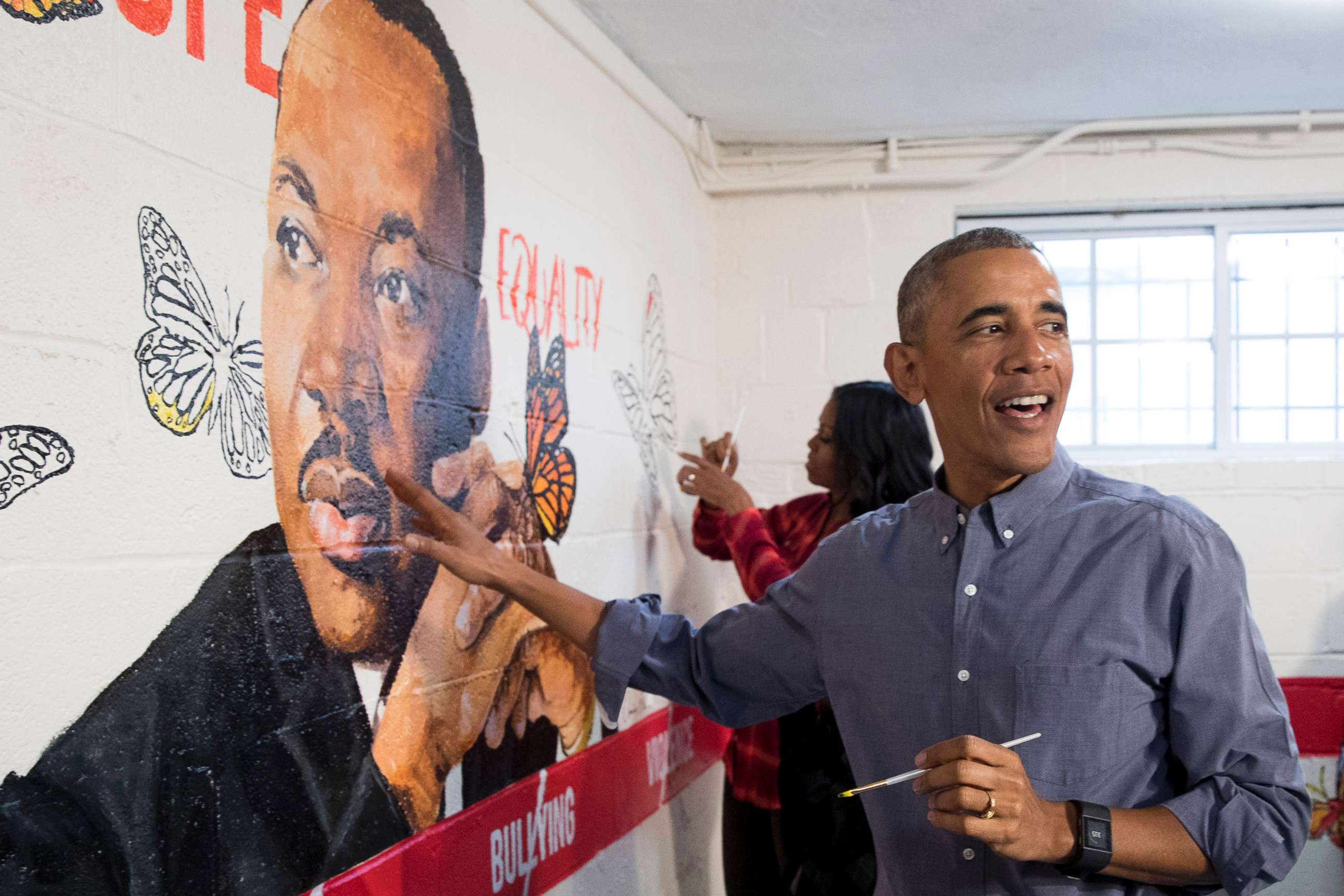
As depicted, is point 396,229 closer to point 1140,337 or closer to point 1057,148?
point 1057,148

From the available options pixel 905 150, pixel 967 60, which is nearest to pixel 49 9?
pixel 967 60

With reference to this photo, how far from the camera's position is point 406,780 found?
5.57 feet

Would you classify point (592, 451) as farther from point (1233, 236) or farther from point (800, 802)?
point (1233, 236)

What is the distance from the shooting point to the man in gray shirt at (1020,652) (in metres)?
1.16

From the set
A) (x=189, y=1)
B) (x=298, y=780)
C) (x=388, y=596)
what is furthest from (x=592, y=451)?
(x=189, y=1)

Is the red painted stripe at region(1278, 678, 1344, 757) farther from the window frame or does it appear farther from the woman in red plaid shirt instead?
the woman in red plaid shirt

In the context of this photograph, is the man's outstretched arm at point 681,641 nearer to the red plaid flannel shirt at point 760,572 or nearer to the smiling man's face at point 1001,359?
the smiling man's face at point 1001,359

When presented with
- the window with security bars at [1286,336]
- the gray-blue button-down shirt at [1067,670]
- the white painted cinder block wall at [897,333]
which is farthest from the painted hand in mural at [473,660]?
the window with security bars at [1286,336]

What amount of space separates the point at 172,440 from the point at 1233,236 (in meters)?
3.25

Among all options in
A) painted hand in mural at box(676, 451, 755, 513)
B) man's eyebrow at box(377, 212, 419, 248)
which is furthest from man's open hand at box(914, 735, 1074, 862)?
painted hand in mural at box(676, 451, 755, 513)

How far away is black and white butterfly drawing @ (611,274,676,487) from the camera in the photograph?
2.72 meters

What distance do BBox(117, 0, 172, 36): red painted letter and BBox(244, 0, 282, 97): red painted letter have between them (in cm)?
14

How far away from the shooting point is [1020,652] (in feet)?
4.12

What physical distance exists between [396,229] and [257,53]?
1.16 feet
